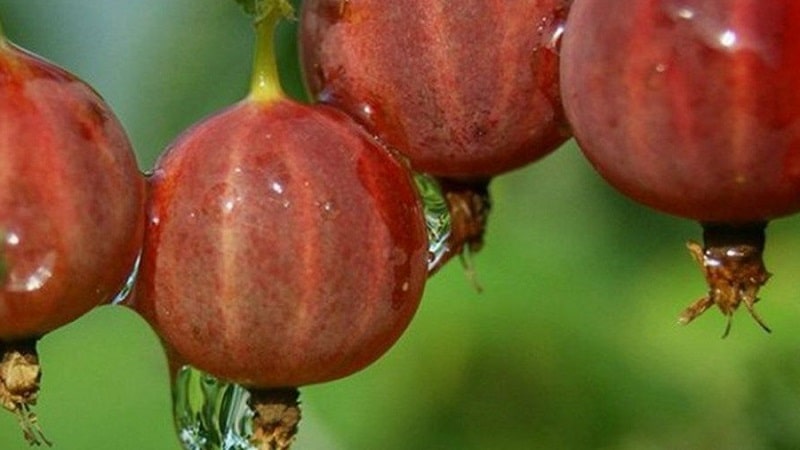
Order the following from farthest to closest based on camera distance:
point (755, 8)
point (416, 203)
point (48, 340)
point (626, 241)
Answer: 1. point (48, 340)
2. point (626, 241)
3. point (416, 203)
4. point (755, 8)

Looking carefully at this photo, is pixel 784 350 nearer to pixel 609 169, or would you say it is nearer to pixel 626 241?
pixel 626 241

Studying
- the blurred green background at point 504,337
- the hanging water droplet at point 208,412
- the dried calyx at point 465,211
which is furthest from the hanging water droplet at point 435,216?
the blurred green background at point 504,337

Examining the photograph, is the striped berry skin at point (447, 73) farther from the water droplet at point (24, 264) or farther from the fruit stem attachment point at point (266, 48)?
the water droplet at point (24, 264)

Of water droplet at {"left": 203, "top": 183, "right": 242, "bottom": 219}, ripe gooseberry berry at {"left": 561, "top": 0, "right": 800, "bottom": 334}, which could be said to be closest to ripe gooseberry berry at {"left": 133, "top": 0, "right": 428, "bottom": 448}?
water droplet at {"left": 203, "top": 183, "right": 242, "bottom": 219}

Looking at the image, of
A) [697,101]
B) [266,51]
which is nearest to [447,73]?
[266,51]

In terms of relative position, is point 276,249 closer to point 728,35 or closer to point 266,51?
point 266,51

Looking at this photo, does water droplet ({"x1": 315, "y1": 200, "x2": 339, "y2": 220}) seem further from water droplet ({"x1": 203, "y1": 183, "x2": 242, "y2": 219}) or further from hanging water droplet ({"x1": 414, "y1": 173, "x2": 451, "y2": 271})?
hanging water droplet ({"x1": 414, "y1": 173, "x2": 451, "y2": 271})

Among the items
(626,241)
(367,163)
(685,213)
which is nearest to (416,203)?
(367,163)
